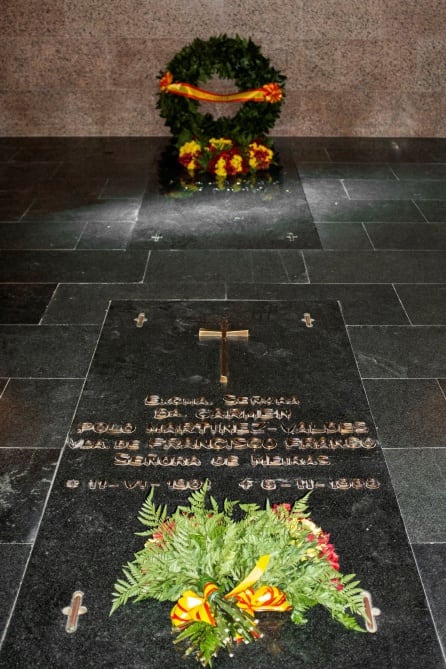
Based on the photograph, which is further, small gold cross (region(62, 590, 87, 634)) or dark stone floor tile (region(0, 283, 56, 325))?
dark stone floor tile (region(0, 283, 56, 325))

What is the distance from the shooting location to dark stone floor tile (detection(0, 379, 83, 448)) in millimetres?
4070

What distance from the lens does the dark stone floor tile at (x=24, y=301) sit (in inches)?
209

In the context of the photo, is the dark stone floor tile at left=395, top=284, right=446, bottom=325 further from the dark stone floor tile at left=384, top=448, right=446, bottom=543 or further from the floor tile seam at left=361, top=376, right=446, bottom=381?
the dark stone floor tile at left=384, top=448, right=446, bottom=543

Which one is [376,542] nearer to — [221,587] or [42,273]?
[221,587]

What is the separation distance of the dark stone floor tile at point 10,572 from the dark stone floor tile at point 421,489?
1.82 m

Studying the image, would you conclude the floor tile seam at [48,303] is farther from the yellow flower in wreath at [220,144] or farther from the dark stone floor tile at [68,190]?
the yellow flower in wreath at [220,144]

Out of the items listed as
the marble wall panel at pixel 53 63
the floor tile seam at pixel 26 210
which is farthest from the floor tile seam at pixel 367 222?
the marble wall panel at pixel 53 63

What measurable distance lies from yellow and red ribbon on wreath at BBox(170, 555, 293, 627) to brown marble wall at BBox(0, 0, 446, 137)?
26.0 feet

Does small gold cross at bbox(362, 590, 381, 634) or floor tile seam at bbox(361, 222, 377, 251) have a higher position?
small gold cross at bbox(362, 590, 381, 634)

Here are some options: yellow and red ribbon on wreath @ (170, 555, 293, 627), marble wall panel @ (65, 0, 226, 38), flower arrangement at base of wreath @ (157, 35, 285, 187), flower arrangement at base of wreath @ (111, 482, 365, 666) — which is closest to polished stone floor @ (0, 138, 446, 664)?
flower arrangement at base of wreath @ (157, 35, 285, 187)

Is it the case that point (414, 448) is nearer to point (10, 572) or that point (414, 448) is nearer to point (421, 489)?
point (421, 489)

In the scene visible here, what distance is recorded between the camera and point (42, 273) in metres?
5.99

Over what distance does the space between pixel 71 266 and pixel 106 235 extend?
26.9 inches

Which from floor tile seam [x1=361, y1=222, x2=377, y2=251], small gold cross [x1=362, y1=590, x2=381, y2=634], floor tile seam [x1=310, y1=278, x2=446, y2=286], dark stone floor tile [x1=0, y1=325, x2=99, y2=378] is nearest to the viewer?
small gold cross [x1=362, y1=590, x2=381, y2=634]
